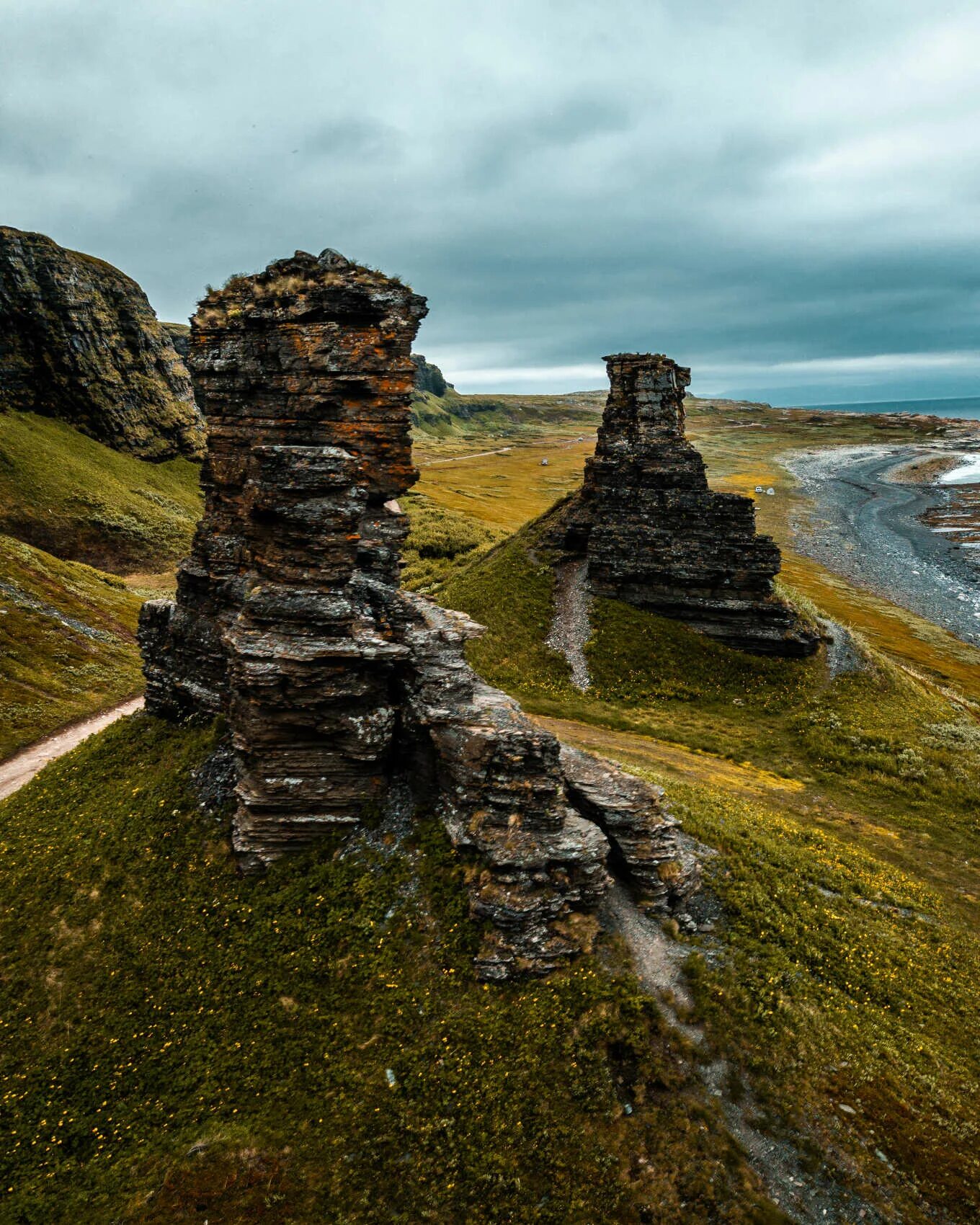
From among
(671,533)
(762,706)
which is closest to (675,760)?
(762,706)

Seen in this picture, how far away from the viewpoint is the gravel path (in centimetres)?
9088

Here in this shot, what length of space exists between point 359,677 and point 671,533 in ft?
120

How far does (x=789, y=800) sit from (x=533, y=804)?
21.4 meters

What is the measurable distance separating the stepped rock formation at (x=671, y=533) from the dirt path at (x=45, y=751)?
124ft

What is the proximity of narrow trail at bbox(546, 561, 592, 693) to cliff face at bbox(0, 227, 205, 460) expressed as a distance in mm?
88345

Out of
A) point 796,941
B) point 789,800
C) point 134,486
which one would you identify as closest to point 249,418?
point 796,941

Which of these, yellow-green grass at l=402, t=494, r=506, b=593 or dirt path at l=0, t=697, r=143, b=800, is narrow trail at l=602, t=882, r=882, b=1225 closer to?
dirt path at l=0, t=697, r=143, b=800

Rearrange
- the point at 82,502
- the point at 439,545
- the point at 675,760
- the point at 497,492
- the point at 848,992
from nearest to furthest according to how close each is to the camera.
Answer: the point at 848,992, the point at 675,760, the point at 439,545, the point at 82,502, the point at 497,492

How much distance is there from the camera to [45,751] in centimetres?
4172

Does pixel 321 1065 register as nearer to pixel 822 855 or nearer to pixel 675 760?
pixel 822 855

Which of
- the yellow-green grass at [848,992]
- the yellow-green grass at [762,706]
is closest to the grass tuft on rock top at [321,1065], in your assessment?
the yellow-green grass at [848,992]

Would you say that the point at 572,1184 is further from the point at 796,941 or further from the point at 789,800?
the point at 789,800

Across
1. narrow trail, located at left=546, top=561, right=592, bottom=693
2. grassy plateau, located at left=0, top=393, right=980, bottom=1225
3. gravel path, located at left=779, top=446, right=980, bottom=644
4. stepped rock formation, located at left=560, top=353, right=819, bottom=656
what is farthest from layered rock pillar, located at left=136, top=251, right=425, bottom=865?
gravel path, located at left=779, top=446, right=980, bottom=644

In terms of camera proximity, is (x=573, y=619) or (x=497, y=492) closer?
(x=573, y=619)
